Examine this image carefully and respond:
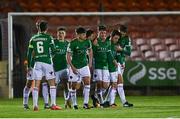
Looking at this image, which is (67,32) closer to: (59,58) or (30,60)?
(59,58)

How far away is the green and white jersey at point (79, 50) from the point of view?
18125 mm

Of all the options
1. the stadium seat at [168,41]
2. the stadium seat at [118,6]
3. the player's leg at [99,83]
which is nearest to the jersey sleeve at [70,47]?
the player's leg at [99,83]

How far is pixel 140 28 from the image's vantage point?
25.4 m

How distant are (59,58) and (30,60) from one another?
1614mm

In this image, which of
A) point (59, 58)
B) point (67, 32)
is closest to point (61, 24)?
point (67, 32)

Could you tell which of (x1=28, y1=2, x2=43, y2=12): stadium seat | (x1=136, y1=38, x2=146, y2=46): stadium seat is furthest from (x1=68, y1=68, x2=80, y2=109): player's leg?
(x1=28, y1=2, x2=43, y2=12): stadium seat

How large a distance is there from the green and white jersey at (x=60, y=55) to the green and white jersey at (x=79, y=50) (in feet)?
3.46

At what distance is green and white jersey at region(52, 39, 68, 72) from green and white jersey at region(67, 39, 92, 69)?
105 centimetres

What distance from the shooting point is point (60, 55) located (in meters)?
19.4

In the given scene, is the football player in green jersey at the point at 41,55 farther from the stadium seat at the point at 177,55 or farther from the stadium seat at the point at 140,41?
the stadium seat at the point at 177,55

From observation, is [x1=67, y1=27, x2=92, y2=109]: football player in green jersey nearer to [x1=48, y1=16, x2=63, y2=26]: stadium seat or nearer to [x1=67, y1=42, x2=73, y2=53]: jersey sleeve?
[x1=67, y1=42, x2=73, y2=53]: jersey sleeve

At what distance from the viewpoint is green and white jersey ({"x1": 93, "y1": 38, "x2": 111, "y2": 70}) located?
1894 centimetres

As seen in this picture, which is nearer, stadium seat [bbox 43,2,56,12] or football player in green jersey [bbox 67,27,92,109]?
football player in green jersey [bbox 67,27,92,109]

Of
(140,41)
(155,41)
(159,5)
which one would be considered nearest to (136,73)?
(140,41)
